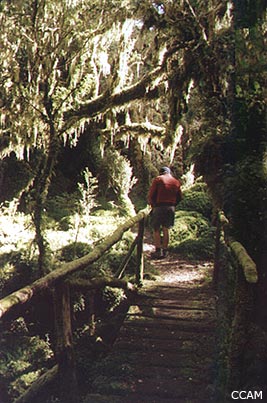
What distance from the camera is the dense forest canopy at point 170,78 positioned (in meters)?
4.59

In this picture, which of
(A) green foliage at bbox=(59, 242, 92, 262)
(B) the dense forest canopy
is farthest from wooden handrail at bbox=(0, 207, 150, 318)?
(A) green foliage at bbox=(59, 242, 92, 262)

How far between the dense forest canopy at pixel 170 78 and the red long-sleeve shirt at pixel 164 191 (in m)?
1.21

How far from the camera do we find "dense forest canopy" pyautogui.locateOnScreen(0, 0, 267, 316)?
4590 mm

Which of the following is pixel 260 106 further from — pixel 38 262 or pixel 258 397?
pixel 38 262

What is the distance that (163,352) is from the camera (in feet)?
16.8

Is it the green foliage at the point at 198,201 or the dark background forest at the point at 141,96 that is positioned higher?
the dark background forest at the point at 141,96

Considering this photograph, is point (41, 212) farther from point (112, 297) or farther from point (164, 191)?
point (164, 191)

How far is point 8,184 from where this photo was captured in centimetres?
1432

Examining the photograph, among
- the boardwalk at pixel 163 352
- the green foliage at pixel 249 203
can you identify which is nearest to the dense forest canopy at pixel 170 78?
the green foliage at pixel 249 203

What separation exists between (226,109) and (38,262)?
478 centimetres

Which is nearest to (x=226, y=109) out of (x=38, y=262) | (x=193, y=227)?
(x=38, y=262)

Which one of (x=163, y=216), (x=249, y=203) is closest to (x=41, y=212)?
(x=163, y=216)

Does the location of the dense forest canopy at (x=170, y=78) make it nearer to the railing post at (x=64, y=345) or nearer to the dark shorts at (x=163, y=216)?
the dark shorts at (x=163, y=216)

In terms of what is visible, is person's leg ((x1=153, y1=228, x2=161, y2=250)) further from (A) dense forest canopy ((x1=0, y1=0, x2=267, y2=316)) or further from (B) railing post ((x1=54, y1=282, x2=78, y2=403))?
(B) railing post ((x1=54, y1=282, x2=78, y2=403))
